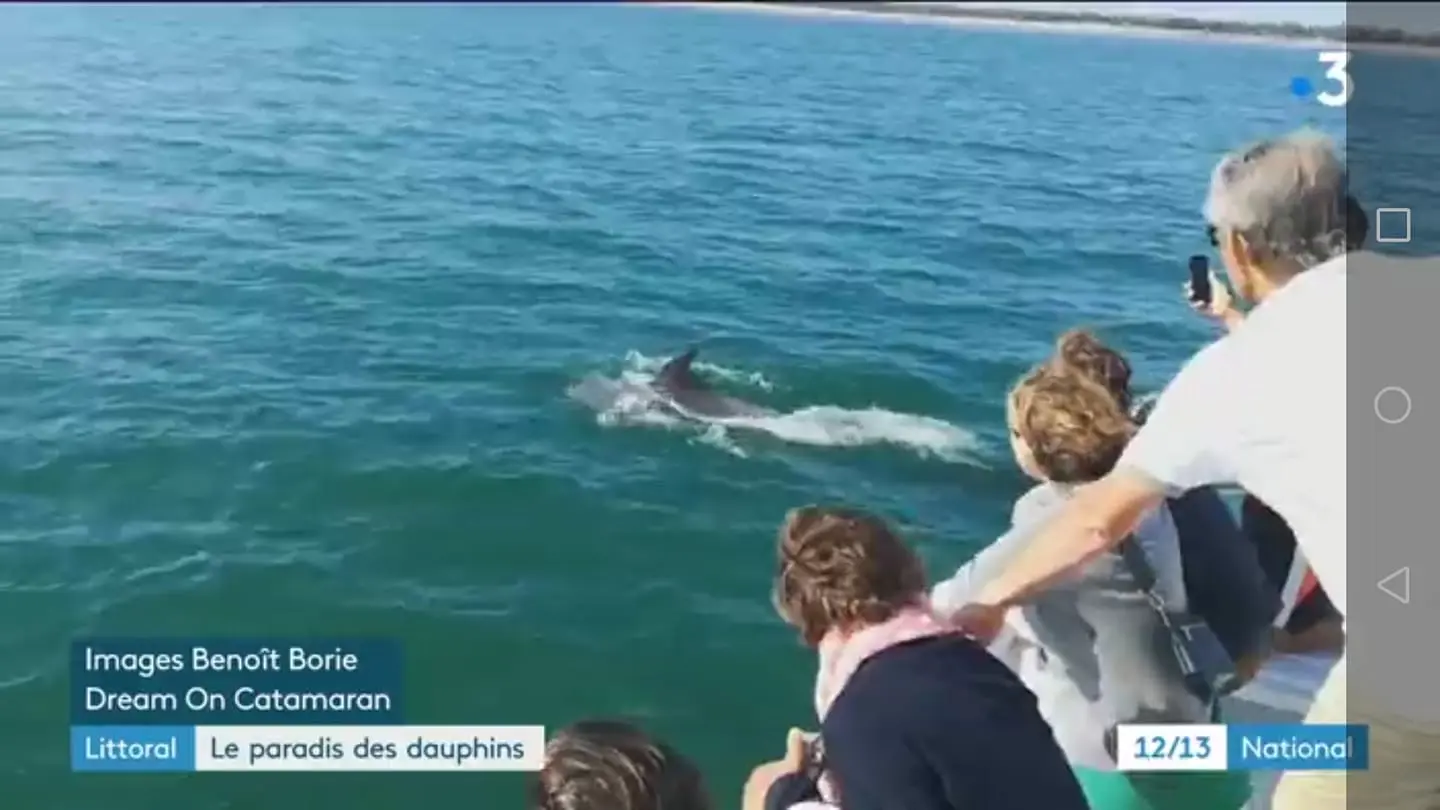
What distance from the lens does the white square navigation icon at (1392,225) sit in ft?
17.3

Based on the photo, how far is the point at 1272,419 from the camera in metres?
3.31

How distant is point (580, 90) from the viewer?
38.4 meters

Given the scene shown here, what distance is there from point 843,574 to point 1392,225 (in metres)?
3.42

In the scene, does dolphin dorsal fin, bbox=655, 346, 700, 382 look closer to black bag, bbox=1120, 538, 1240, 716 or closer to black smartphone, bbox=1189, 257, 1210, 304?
black smartphone, bbox=1189, 257, 1210, 304

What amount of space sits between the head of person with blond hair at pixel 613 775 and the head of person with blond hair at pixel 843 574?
0.46m

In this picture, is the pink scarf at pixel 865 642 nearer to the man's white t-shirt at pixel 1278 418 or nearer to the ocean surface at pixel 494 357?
the man's white t-shirt at pixel 1278 418

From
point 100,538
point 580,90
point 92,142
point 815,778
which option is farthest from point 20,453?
point 580,90

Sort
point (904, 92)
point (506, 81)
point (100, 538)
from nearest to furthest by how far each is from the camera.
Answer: point (100, 538) < point (506, 81) < point (904, 92)

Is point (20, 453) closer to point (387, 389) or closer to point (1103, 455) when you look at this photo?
point (387, 389)

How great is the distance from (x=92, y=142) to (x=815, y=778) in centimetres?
2487

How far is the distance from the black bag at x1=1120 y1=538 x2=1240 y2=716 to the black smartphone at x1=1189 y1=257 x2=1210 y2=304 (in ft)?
4.25
